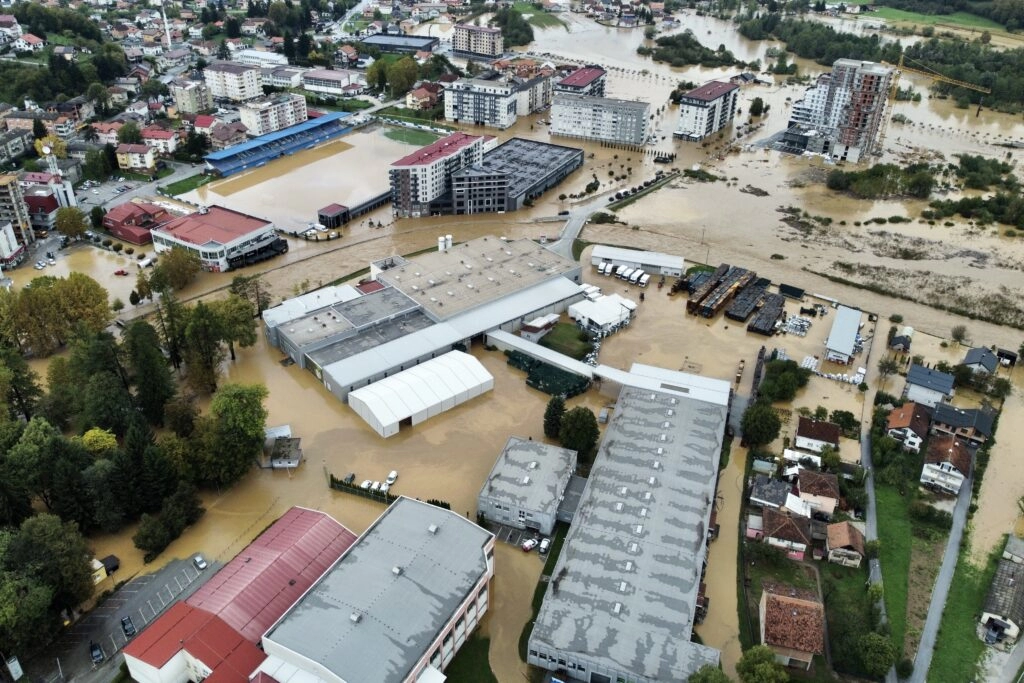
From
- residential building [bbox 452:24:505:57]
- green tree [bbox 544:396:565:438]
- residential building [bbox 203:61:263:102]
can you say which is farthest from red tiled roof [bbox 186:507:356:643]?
residential building [bbox 452:24:505:57]

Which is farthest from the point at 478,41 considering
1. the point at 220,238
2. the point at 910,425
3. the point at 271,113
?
the point at 910,425

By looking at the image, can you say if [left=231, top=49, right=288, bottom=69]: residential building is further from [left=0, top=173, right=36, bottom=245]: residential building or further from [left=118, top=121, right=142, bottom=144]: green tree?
[left=0, top=173, right=36, bottom=245]: residential building

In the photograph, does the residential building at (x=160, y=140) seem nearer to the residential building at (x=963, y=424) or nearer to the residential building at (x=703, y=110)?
the residential building at (x=703, y=110)

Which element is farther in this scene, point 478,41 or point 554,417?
point 478,41

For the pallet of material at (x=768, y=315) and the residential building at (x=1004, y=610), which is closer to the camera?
the residential building at (x=1004, y=610)

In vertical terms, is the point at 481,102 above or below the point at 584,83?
below

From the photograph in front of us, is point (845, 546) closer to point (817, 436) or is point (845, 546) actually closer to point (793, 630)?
point (793, 630)

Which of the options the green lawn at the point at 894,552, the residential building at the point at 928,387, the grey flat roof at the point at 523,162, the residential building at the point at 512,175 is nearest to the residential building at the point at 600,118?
the residential building at the point at 512,175
